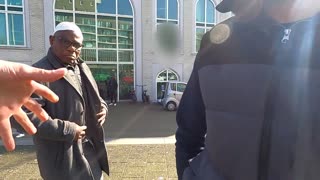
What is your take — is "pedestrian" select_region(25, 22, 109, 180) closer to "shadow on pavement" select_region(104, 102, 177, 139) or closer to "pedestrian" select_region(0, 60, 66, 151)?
"pedestrian" select_region(0, 60, 66, 151)

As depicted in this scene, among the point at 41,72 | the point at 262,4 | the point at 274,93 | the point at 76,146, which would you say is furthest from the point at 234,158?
the point at 76,146

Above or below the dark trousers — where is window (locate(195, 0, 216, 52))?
above

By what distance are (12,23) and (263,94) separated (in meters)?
17.3

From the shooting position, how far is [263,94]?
1238mm

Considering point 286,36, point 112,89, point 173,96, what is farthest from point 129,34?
point 286,36

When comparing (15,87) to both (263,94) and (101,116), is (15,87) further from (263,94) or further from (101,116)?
(101,116)

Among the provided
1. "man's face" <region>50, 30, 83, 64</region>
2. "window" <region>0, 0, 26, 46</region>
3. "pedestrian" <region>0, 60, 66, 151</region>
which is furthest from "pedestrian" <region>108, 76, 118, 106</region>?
"pedestrian" <region>0, 60, 66, 151</region>

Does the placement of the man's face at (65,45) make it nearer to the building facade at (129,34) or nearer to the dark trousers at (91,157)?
the dark trousers at (91,157)

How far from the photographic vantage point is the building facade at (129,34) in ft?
54.2

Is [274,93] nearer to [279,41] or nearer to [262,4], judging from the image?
[279,41]

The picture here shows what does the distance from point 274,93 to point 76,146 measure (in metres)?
1.88

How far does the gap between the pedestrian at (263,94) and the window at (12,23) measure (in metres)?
16.8

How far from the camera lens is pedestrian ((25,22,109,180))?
2430 millimetres

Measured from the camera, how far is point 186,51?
750 inches
